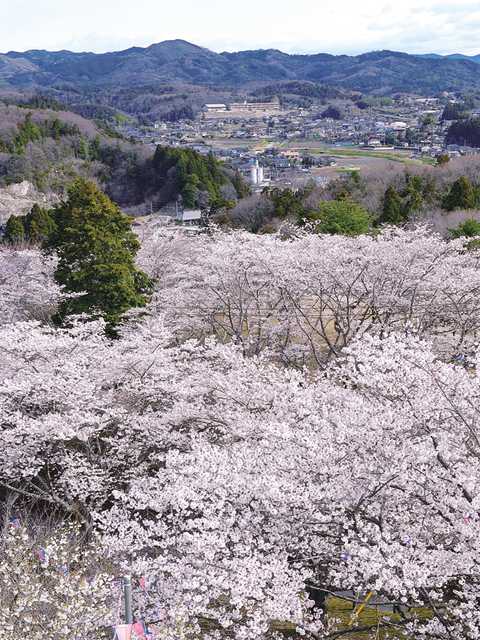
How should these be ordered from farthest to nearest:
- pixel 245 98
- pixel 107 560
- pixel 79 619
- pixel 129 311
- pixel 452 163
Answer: pixel 245 98
pixel 452 163
pixel 129 311
pixel 107 560
pixel 79 619

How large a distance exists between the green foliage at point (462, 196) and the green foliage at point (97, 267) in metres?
16.8

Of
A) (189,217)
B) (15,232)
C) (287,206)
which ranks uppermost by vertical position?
(287,206)

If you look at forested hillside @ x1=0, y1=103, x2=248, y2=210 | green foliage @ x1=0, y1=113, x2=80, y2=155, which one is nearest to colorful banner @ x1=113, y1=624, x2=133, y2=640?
forested hillside @ x1=0, y1=103, x2=248, y2=210

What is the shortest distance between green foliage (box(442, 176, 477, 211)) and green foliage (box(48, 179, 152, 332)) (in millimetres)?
16767

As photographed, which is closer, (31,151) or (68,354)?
(68,354)

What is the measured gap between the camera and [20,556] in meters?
6.91

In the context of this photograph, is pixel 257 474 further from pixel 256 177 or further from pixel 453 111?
pixel 453 111

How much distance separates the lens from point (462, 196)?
25875 millimetres

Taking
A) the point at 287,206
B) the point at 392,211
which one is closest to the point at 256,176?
the point at 287,206

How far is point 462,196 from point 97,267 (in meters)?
18.3

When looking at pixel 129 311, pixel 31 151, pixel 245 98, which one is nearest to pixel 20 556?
pixel 129 311

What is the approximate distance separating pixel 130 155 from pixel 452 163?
30.6 m

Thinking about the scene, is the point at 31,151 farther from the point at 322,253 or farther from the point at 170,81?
the point at 170,81

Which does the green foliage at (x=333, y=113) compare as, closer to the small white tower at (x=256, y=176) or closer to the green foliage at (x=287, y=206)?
the small white tower at (x=256, y=176)
